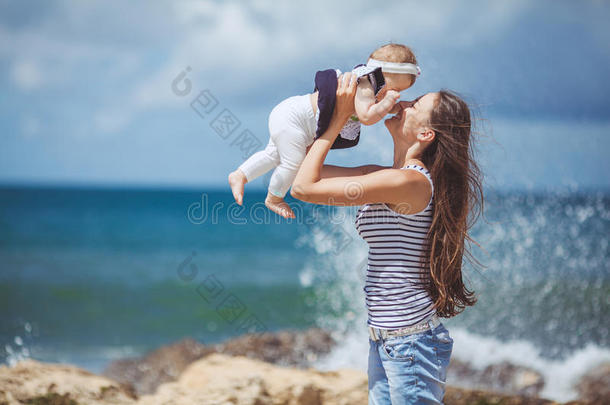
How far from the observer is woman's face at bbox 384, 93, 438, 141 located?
1.95 meters

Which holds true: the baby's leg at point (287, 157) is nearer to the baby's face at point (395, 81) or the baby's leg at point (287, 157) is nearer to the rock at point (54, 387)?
the baby's face at point (395, 81)

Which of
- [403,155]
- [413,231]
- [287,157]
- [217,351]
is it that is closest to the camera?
[413,231]

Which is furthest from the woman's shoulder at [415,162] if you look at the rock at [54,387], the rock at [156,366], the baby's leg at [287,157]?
the rock at [156,366]

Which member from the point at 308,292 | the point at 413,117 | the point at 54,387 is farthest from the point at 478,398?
the point at 308,292

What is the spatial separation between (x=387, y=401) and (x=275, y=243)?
20.2 m

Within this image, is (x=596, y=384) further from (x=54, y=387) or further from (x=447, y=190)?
(x=54, y=387)

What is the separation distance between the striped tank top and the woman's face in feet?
0.46

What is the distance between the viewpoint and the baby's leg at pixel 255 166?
249 centimetres

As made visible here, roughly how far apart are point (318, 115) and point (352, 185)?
40 cm

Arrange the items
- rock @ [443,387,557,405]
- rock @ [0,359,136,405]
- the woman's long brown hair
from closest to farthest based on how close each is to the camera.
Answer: the woman's long brown hair < rock @ [0,359,136,405] < rock @ [443,387,557,405]

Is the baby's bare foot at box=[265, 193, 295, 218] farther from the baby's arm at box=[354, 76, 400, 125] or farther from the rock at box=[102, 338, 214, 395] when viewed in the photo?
the rock at box=[102, 338, 214, 395]

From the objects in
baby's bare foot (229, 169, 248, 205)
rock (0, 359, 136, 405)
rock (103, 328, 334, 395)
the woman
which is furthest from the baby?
rock (103, 328, 334, 395)

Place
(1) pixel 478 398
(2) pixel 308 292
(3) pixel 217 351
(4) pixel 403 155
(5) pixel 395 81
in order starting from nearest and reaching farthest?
1. (4) pixel 403 155
2. (5) pixel 395 81
3. (1) pixel 478 398
4. (3) pixel 217 351
5. (2) pixel 308 292

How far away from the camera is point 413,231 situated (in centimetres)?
193
